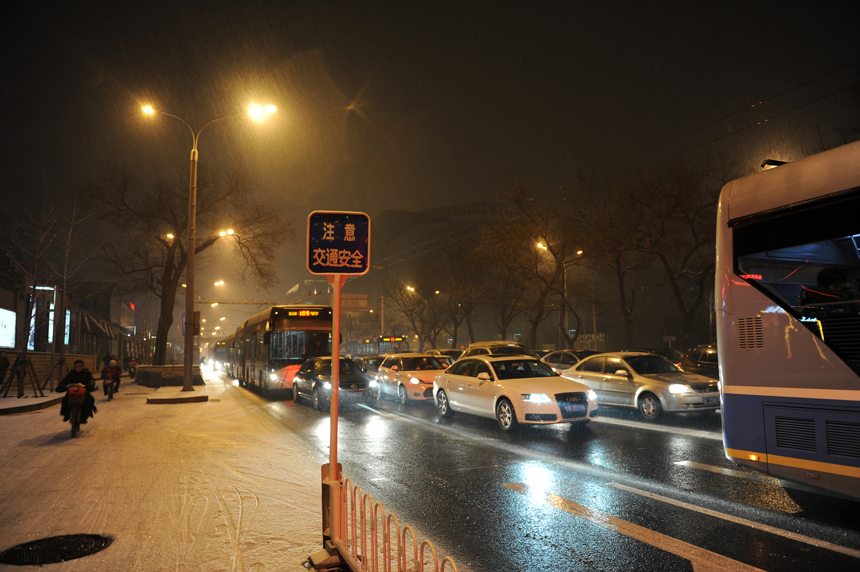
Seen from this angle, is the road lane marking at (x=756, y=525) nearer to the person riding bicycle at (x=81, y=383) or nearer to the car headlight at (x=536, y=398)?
the car headlight at (x=536, y=398)

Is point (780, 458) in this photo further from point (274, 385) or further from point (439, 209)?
point (439, 209)

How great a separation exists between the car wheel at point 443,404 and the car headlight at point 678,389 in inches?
199

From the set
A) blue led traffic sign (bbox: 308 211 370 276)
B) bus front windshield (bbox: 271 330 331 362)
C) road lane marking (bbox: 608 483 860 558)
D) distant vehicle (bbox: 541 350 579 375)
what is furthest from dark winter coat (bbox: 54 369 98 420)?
distant vehicle (bbox: 541 350 579 375)

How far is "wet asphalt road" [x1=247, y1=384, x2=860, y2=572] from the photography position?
4.59 metres

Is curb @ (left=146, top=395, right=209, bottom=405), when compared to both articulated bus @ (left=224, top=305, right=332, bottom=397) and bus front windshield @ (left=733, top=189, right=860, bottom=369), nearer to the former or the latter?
articulated bus @ (left=224, top=305, right=332, bottom=397)

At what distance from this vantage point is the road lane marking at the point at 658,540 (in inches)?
170

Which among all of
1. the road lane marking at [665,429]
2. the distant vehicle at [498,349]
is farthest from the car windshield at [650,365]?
the distant vehicle at [498,349]

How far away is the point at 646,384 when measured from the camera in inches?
513

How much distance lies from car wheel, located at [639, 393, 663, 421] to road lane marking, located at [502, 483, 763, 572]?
23.6ft

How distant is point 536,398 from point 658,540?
6145mm

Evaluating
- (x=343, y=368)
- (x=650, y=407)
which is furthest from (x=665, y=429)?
(x=343, y=368)

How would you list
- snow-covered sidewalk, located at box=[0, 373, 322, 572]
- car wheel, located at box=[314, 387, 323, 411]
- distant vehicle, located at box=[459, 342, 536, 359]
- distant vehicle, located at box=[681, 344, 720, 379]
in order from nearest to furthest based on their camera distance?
snow-covered sidewalk, located at box=[0, 373, 322, 572] → distant vehicle, located at box=[681, 344, 720, 379] → car wheel, located at box=[314, 387, 323, 411] → distant vehicle, located at box=[459, 342, 536, 359]

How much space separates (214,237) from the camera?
3164 centimetres

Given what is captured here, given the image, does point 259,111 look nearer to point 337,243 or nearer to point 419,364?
point 419,364
